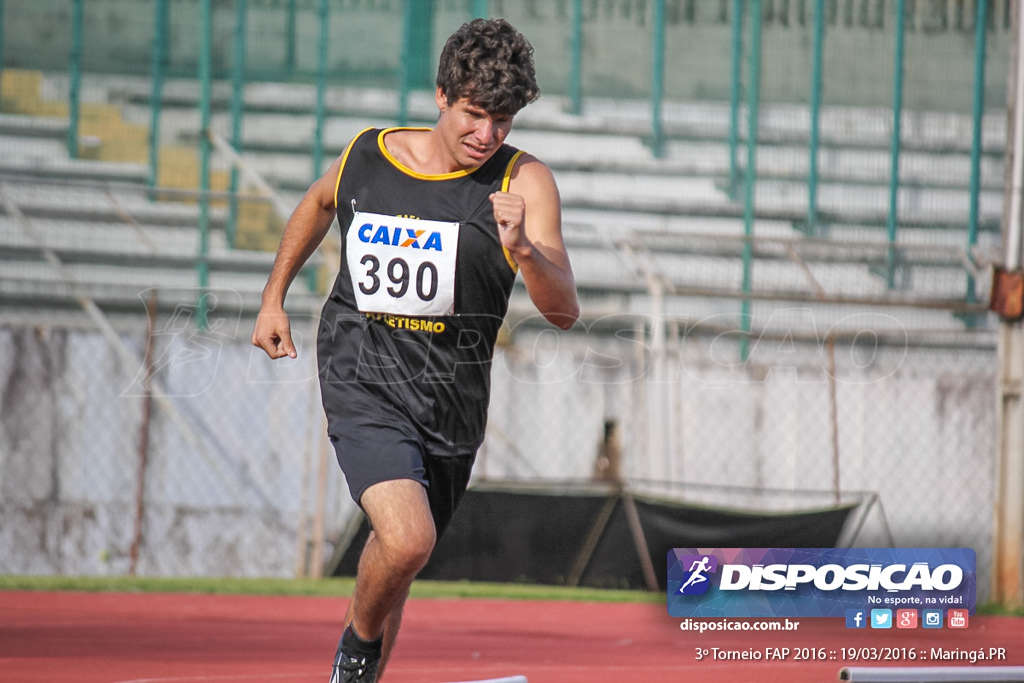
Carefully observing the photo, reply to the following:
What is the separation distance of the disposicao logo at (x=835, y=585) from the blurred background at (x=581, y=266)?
168 centimetres

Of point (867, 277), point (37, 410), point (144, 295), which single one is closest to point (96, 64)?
point (144, 295)

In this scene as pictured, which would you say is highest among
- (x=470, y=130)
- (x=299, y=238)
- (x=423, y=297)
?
(x=470, y=130)

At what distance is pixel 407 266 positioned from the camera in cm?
362

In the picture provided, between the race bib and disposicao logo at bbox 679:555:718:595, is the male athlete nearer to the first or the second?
the race bib

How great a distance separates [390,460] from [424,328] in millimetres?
396

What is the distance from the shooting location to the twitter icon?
6051mm

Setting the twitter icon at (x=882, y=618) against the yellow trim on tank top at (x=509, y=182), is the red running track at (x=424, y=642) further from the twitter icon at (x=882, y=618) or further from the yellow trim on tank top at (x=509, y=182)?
the yellow trim on tank top at (x=509, y=182)

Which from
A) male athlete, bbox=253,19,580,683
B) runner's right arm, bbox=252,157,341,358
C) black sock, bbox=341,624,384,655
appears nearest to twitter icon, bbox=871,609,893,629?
male athlete, bbox=253,19,580,683

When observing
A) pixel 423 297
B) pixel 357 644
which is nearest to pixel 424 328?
pixel 423 297

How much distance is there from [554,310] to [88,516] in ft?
22.1

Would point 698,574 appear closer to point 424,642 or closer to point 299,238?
point 424,642

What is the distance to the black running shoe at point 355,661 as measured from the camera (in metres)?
3.60

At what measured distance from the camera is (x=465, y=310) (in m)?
3.65

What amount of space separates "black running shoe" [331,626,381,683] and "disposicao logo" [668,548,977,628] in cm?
305
